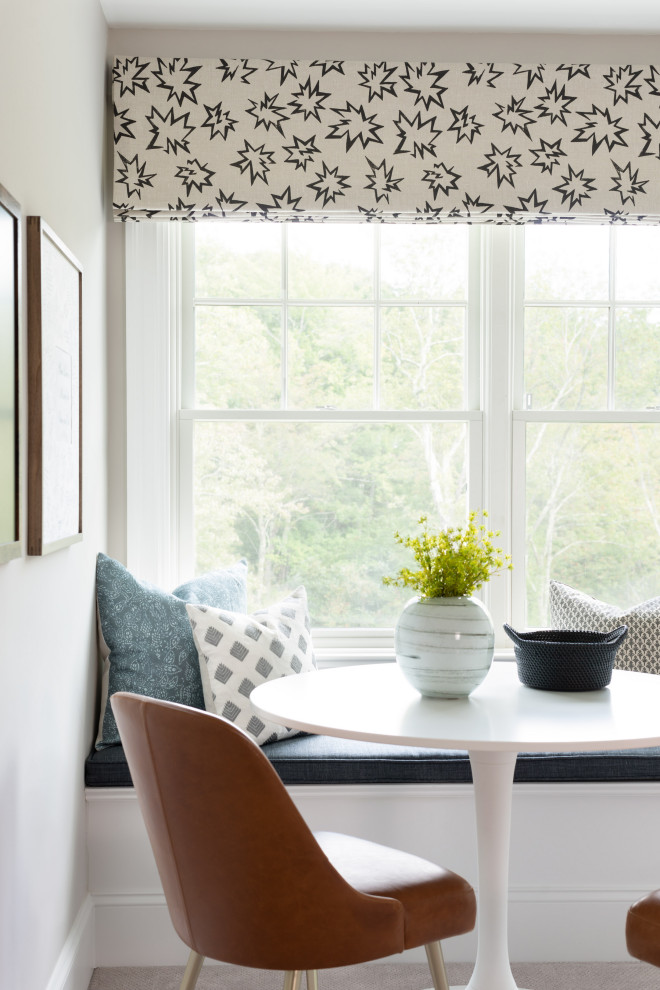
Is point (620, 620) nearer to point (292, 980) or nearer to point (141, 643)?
point (141, 643)

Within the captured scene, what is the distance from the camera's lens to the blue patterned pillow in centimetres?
274

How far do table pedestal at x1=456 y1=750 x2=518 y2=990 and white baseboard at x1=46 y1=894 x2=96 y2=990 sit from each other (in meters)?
0.96

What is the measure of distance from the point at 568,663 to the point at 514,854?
0.82 m

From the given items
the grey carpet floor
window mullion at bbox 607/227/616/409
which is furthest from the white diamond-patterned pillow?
window mullion at bbox 607/227/616/409

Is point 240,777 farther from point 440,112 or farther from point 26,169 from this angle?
point 440,112

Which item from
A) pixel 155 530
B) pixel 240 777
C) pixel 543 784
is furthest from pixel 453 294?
pixel 240 777

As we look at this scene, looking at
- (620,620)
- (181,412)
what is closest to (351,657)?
(620,620)

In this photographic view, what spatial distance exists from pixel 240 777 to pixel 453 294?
215 centimetres

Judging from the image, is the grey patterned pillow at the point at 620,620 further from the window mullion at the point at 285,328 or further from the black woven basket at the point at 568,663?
the window mullion at the point at 285,328

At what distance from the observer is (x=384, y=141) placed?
3055 millimetres

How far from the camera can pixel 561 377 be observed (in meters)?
3.30

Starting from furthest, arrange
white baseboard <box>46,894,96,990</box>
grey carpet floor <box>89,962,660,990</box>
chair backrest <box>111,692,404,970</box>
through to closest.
Result: grey carpet floor <box>89,962,660,990</box>, white baseboard <box>46,894,96,990</box>, chair backrest <box>111,692,404,970</box>

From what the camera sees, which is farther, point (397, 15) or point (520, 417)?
point (520, 417)

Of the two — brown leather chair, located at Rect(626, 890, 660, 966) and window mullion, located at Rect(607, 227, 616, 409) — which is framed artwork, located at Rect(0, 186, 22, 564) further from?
window mullion, located at Rect(607, 227, 616, 409)
